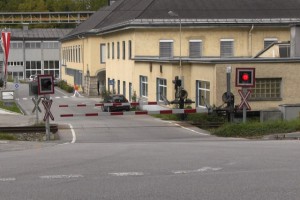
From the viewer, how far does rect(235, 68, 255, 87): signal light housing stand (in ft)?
83.3

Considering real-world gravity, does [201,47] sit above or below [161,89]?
above

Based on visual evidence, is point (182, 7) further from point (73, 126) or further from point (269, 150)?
point (269, 150)

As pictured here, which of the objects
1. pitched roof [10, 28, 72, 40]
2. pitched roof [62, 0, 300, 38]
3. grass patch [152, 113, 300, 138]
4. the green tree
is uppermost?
the green tree

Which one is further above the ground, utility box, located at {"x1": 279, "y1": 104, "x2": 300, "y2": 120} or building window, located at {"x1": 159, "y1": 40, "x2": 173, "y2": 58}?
building window, located at {"x1": 159, "y1": 40, "x2": 173, "y2": 58}

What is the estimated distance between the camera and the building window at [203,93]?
124ft

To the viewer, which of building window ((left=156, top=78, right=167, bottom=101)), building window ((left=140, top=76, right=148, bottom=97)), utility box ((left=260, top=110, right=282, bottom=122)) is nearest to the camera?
utility box ((left=260, top=110, right=282, bottom=122))

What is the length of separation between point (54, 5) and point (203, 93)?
10387 cm

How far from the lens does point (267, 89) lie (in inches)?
1433

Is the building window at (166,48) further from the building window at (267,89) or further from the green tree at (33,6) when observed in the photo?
the green tree at (33,6)

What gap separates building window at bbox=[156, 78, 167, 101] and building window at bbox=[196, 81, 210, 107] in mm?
4435

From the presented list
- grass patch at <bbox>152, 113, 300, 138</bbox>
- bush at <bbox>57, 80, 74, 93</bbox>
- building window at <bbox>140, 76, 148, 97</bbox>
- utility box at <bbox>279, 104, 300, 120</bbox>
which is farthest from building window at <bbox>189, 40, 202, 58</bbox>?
bush at <bbox>57, 80, 74, 93</bbox>

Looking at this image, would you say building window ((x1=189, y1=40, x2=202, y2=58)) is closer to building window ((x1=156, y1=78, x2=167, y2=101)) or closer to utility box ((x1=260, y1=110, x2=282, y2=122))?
building window ((x1=156, y1=78, x2=167, y2=101))

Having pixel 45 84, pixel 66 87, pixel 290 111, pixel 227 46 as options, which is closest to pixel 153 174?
pixel 45 84

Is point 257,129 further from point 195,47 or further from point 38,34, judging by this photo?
point 38,34
